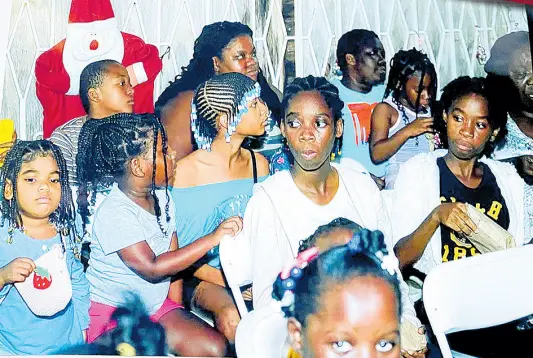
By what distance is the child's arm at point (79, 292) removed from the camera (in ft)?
5.19

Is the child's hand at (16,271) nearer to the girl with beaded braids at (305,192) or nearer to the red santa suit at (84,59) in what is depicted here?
the red santa suit at (84,59)

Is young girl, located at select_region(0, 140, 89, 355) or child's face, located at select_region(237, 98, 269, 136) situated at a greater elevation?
child's face, located at select_region(237, 98, 269, 136)

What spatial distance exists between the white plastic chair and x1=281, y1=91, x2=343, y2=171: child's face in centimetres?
39

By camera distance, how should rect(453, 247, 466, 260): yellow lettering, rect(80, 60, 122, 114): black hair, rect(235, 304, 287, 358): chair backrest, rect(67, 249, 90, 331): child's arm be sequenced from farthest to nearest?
rect(453, 247, 466, 260): yellow lettering, rect(80, 60, 122, 114): black hair, rect(67, 249, 90, 331): child's arm, rect(235, 304, 287, 358): chair backrest

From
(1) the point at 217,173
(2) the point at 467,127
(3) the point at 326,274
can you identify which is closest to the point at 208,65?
(1) the point at 217,173

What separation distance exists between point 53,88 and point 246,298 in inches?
26.5

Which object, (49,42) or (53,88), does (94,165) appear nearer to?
(53,88)

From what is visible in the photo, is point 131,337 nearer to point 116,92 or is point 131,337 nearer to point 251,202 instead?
point 251,202

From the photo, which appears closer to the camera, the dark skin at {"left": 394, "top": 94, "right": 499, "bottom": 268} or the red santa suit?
the red santa suit

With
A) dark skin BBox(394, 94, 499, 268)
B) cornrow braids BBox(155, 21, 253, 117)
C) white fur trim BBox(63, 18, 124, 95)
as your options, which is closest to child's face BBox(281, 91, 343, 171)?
cornrow braids BBox(155, 21, 253, 117)

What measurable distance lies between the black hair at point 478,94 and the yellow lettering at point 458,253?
0.89ft

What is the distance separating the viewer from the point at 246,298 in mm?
1647

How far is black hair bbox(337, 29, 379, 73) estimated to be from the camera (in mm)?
1823

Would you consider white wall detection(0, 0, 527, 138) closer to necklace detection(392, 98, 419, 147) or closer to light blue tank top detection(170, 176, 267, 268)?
necklace detection(392, 98, 419, 147)
